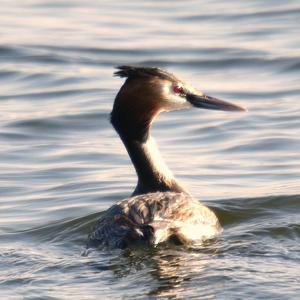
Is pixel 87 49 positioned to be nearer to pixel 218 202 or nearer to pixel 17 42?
pixel 17 42

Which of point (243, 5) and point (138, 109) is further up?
point (243, 5)

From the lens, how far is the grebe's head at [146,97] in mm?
11031

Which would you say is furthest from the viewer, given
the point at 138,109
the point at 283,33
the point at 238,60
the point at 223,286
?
the point at 283,33

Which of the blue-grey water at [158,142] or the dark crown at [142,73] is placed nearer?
the blue-grey water at [158,142]

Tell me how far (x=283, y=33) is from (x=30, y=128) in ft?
20.7

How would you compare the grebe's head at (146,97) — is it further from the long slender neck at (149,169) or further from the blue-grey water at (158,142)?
the blue-grey water at (158,142)

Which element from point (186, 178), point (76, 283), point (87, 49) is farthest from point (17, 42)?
point (76, 283)

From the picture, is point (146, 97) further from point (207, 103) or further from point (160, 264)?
point (160, 264)

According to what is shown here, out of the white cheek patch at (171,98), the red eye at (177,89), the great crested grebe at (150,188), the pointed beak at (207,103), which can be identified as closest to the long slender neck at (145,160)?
the great crested grebe at (150,188)

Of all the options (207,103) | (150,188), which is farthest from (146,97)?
(150,188)

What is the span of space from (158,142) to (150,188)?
383 cm

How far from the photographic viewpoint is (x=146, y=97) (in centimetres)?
1116

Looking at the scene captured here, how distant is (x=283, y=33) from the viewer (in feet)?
68.5

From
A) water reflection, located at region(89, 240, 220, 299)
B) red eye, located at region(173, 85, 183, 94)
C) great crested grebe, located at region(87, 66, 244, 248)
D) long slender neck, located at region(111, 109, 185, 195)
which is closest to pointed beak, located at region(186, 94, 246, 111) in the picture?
great crested grebe, located at region(87, 66, 244, 248)
